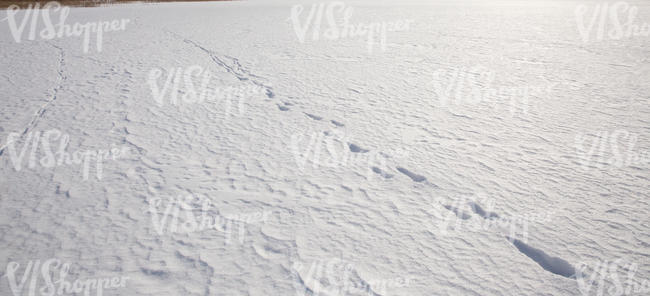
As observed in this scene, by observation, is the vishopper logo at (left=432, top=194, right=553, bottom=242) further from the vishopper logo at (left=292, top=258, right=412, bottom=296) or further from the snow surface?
the vishopper logo at (left=292, top=258, right=412, bottom=296)

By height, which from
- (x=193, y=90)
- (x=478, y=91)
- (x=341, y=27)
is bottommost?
(x=193, y=90)

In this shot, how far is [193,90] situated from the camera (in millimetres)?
2080

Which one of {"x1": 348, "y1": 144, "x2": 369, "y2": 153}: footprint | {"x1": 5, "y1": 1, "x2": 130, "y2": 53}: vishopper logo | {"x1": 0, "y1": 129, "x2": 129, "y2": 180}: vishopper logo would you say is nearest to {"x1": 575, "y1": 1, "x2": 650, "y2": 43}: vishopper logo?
{"x1": 348, "y1": 144, "x2": 369, "y2": 153}: footprint

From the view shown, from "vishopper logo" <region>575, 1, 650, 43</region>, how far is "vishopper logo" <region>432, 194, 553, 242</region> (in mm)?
3126

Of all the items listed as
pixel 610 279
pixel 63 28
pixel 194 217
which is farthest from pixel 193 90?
pixel 63 28

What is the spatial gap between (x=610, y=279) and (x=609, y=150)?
75 cm

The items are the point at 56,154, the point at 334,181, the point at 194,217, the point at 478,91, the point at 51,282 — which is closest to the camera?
the point at 51,282

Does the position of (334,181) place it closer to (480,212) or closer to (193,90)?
(480,212)

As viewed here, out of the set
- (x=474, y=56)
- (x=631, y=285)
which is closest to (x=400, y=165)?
(x=631, y=285)

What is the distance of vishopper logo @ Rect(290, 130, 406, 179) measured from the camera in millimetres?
1328

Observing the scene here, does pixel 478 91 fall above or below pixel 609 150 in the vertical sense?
above

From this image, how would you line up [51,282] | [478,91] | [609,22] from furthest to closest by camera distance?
[609,22] → [478,91] → [51,282]

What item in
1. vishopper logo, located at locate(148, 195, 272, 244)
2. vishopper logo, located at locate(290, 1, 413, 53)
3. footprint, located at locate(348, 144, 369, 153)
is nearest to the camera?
vishopper logo, located at locate(148, 195, 272, 244)

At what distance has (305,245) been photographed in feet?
3.11
